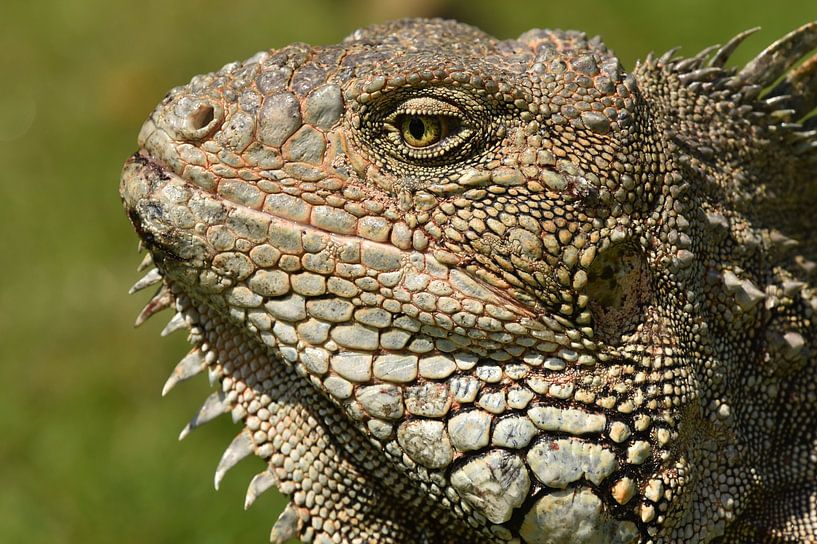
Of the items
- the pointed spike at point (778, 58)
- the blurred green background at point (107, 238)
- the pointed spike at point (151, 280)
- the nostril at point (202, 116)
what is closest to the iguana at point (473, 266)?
the nostril at point (202, 116)

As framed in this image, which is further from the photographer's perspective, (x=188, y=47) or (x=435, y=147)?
(x=188, y=47)

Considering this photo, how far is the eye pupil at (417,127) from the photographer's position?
297cm

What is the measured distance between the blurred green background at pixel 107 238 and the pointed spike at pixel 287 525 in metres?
2.64

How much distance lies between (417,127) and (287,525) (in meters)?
1.43

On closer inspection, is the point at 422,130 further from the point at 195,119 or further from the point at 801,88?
the point at 801,88

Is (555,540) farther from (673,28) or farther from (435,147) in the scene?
(673,28)

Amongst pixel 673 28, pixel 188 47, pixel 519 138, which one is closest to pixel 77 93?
pixel 188 47

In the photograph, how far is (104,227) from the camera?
28.5ft

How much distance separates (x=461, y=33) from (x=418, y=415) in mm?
1421

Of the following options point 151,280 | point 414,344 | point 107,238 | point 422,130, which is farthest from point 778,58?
point 107,238

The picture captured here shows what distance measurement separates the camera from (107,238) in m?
8.59

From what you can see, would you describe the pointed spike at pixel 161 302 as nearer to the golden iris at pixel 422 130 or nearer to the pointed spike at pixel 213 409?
the pointed spike at pixel 213 409

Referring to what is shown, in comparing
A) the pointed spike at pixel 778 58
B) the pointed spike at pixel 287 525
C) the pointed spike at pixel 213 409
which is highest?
the pointed spike at pixel 213 409

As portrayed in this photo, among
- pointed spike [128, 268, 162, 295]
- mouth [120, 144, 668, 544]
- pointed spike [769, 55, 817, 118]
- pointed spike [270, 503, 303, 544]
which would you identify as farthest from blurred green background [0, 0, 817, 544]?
pointed spike [769, 55, 817, 118]
